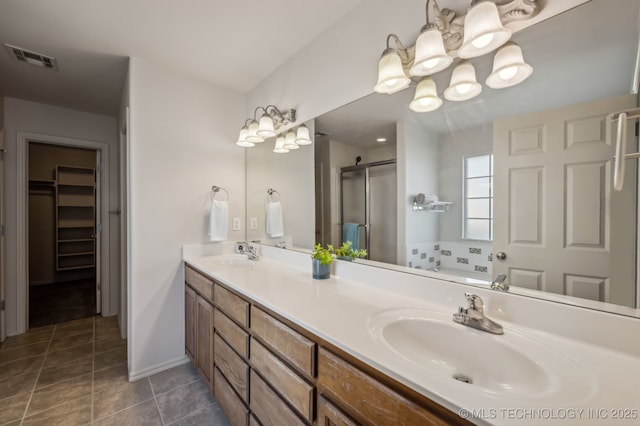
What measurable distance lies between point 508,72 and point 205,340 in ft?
6.79

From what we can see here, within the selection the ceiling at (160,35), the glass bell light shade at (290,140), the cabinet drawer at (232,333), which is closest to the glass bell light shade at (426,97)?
the ceiling at (160,35)

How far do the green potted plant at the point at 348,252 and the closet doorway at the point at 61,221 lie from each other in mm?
4215

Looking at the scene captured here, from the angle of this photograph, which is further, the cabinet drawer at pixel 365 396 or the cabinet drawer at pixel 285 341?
the cabinet drawer at pixel 285 341

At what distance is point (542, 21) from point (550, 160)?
475 mm

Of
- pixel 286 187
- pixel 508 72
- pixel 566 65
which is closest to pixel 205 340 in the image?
pixel 286 187

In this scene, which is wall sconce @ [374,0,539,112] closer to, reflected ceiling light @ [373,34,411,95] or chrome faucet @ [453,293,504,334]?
reflected ceiling light @ [373,34,411,95]

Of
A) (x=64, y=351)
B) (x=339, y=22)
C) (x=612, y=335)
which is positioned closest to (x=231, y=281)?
(x=612, y=335)

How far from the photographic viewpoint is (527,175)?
0.96m

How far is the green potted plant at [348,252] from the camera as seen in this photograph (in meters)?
1.52

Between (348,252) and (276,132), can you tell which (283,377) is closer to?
(348,252)

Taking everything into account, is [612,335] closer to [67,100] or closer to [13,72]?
[13,72]

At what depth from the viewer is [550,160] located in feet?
2.97

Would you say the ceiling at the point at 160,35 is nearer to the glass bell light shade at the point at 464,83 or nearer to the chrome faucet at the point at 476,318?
the glass bell light shade at the point at 464,83

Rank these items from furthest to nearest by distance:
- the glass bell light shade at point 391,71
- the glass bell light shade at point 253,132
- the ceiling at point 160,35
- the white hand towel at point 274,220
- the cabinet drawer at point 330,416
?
the white hand towel at point 274,220, the glass bell light shade at point 253,132, the ceiling at point 160,35, the glass bell light shade at point 391,71, the cabinet drawer at point 330,416
